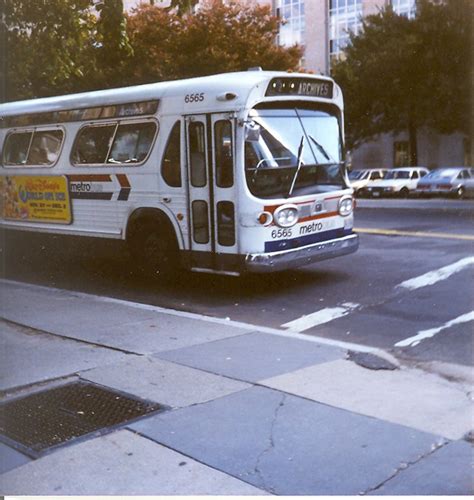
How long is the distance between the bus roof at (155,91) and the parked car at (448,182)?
17.7 metres

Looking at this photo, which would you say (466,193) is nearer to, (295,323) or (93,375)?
(295,323)

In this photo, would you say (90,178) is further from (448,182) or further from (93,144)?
(448,182)

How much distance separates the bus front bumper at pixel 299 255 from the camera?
28.1 feet

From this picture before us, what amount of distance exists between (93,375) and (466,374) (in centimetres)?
319

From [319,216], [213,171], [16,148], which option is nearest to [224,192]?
[213,171]

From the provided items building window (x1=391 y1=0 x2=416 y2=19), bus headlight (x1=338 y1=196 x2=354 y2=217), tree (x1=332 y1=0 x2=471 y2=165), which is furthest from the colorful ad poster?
building window (x1=391 y1=0 x2=416 y2=19)

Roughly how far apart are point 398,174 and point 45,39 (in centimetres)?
2460

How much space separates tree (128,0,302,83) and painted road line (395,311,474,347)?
6.34m

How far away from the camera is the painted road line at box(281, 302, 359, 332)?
7438mm

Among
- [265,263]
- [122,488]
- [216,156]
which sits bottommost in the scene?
[122,488]

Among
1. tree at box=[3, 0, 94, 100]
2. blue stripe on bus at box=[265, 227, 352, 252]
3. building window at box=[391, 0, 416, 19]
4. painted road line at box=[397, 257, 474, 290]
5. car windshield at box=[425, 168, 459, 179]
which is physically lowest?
painted road line at box=[397, 257, 474, 290]

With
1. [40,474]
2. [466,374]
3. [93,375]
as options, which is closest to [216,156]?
[93,375]

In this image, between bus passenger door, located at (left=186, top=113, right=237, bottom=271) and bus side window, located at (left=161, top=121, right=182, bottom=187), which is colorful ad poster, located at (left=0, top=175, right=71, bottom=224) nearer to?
bus side window, located at (left=161, top=121, right=182, bottom=187)

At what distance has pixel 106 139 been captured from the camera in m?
10.4
